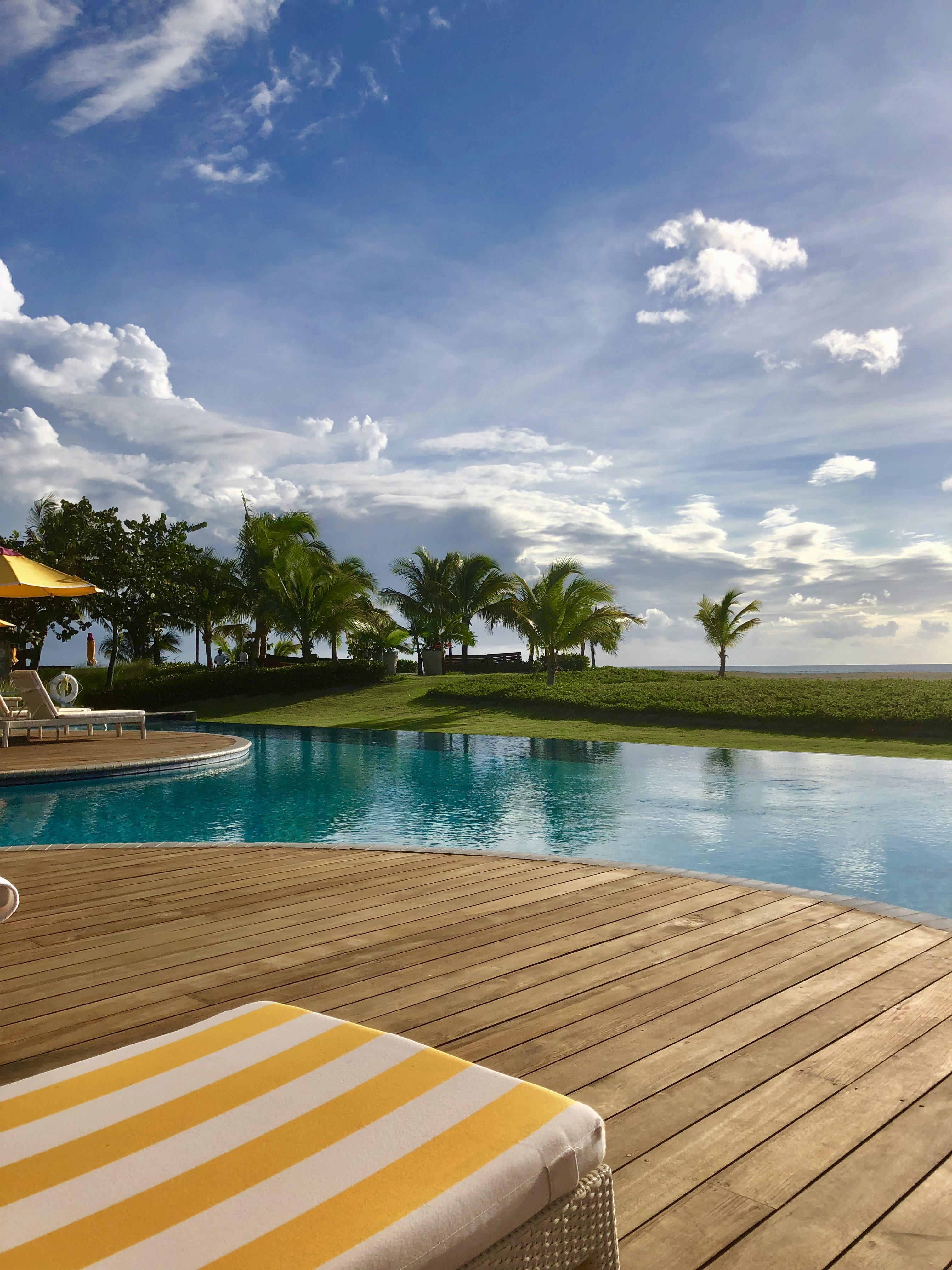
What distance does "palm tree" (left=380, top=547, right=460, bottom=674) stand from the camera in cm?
3203

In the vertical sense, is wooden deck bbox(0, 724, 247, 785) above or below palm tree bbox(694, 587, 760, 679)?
below

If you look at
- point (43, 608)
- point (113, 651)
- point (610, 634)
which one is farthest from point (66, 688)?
point (610, 634)

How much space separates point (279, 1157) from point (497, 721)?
58.0 ft

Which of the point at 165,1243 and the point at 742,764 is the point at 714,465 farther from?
the point at 165,1243

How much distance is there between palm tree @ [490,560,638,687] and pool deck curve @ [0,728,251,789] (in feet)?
31.8

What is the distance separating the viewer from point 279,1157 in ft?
3.69

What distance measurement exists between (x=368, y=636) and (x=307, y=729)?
1365 cm

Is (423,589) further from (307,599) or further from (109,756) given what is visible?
(109,756)

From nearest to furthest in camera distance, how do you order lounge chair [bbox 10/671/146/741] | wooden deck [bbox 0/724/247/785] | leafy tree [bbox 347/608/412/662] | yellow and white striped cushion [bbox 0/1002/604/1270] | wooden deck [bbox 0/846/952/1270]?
yellow and white striped cushion [bbox 0/1002/604/1270]
wooden deck [bbox 0/846/952/1270]
wooden deck [bbox 0/724/247/785]
lounge chair [bbox 10/671/146/741]
leafy tree [bbox 347/608/412/662]

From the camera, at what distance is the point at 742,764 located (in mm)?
12172

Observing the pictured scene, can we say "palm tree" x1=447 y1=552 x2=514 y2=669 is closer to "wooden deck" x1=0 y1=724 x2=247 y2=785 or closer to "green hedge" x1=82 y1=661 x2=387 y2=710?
"green hedge" x1=82 y1=661 x2=387 y2=710

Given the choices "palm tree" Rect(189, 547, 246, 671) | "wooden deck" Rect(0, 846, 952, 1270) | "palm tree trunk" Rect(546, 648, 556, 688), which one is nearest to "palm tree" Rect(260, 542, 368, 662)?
"palm tree" Rect(189, 547, 246, 671)

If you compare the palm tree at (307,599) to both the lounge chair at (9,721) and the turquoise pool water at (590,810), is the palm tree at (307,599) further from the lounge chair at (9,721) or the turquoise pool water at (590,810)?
the lounge chair at (9,721)

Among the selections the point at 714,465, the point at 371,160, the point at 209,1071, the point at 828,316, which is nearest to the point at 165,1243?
the point at 209,1071
